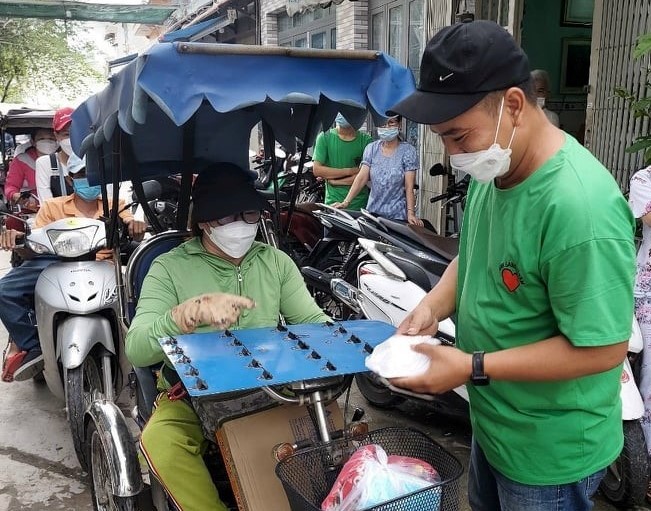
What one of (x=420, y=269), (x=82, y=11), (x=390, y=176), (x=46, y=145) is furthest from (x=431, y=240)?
(x=82, y=11)

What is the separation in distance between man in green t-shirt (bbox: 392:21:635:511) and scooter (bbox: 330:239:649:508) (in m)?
0.94

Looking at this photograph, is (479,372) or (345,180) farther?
(345,180)

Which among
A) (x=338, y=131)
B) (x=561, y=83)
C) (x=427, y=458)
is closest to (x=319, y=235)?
(x=338, y=131)

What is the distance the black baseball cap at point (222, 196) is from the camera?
239 centimetres

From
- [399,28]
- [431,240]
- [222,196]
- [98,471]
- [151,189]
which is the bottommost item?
[98,471]

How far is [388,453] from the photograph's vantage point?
5.77 feet

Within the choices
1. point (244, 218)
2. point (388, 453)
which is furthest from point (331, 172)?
point (388, 453)

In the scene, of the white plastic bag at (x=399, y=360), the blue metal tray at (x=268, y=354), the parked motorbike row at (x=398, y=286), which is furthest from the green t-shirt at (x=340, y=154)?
the white plastic bag at (x=399, y=360)

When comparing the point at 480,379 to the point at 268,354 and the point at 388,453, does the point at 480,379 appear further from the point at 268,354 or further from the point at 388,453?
the point at 268,354

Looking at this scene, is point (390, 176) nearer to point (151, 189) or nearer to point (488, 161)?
point (151, 189)

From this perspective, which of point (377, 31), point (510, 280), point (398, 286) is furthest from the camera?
point (377, 31)

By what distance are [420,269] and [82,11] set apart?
501 inches

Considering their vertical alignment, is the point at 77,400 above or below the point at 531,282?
below

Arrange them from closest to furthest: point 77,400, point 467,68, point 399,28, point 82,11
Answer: point 467,68 → point 77,400 → point 399,28 → point 82,11
